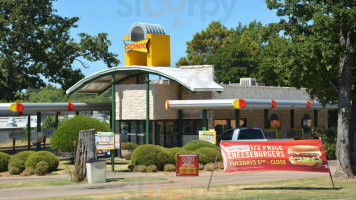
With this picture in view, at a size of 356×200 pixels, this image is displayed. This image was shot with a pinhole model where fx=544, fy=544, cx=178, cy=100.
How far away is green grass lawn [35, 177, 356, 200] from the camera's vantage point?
18.3 metres

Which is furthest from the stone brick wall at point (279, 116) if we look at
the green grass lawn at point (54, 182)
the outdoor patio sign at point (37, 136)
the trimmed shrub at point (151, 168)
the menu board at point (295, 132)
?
the green grass lawn at point (54, 182)

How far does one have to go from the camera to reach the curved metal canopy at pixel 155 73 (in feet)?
119

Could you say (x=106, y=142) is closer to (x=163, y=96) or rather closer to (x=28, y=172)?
(x=28, y=172)

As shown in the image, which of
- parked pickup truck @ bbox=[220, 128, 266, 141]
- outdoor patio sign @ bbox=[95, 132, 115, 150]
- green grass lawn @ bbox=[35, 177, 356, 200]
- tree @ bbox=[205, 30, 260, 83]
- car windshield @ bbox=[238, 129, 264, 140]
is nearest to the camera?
green grass lawn @ bbox=[35, 177, 356, 200]

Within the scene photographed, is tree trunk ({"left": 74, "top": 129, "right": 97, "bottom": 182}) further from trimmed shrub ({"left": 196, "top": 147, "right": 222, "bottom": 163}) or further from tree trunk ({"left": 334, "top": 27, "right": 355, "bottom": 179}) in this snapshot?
tree trunk ({"left": 334, "top": 27, "right": 355, "bottom": 179})

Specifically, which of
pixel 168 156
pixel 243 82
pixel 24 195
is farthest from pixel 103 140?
pixel 243 82

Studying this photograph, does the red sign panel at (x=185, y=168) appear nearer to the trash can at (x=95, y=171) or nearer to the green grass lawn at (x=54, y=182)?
the green grass lawn at (x=54, y=182)

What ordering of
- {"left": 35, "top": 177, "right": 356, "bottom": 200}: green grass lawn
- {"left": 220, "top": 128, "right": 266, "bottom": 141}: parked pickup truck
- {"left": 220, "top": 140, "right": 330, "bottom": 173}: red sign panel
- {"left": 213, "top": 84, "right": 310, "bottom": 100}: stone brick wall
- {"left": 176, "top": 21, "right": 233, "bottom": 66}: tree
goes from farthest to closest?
{"left": 176, "top": 21, "right": 233, "bottom": 66}: tree, {"left": 213, "top": 84, "right": 310, "bottom": 100}: stone brick wall, {"left": 220, "top": 128, "right": 266, "bottom": 141}: parked pickup truck, {"left": 220, "top": 140, "right": 330, "bottom": 173}: red sign panel, {"left": 35, "top": 177, "right": 356, "bottom": 200}: green grass lawn

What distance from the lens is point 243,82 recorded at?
45562 millimetres

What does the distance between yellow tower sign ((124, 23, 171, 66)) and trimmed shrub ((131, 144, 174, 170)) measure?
1303 cm

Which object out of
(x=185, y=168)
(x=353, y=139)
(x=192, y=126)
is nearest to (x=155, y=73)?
(x=192, y=126)

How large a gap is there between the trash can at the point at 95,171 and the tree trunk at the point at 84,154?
346 millimetres

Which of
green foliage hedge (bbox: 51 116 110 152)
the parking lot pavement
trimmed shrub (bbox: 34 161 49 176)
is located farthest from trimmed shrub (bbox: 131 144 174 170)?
trimmed shrub (bbox: 34 161 49 176)

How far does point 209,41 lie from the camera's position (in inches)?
3816
